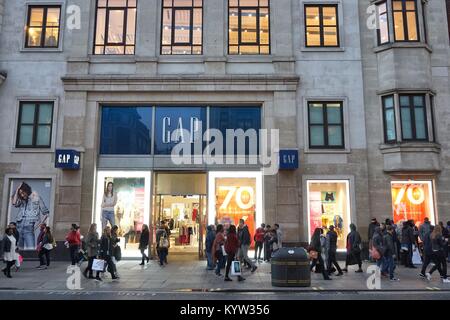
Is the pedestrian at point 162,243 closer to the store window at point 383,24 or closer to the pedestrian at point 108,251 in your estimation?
the pedestrian at point 108,251

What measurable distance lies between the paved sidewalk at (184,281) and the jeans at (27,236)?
2.56 m

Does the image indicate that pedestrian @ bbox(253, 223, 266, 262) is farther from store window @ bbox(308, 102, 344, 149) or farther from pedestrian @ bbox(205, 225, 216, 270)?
store window @ bbox(308, 102, 344, 149)

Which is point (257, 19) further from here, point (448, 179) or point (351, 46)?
point (448, 179)

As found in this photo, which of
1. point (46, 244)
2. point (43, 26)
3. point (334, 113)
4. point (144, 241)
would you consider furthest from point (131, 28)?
point (46, 244)

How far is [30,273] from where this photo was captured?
13984mm

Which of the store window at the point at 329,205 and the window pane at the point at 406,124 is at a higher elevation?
the window pane at the point at 406,124

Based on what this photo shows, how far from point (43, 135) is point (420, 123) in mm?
17298

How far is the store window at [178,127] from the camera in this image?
60.4 ft

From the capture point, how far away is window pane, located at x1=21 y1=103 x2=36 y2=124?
18.4 metres

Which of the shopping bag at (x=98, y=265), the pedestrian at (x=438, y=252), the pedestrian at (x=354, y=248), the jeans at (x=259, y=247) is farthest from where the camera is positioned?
the jeans at (x=259, y=247)

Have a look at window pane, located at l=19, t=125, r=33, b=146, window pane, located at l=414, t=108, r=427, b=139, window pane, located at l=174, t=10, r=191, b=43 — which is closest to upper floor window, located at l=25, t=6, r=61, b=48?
window pane, located at l=19, t=125, r=33, b=146

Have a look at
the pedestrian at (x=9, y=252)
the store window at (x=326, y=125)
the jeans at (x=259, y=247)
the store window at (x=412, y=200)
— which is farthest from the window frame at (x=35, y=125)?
the store window at (x=412, y=200)

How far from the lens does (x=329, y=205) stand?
17859 millimetres

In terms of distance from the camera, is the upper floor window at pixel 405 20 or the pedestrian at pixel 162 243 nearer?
the pedestrian at pixel 162 243
